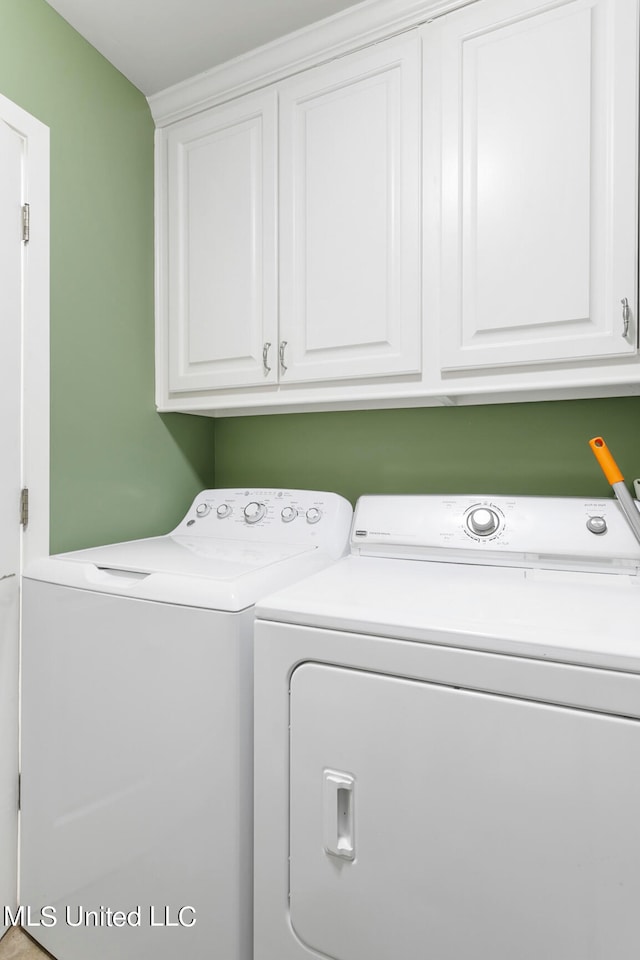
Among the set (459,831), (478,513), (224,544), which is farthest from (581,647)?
(224,544)

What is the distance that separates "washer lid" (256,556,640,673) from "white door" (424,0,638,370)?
20.6 inches

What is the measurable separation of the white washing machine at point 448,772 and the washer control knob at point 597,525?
0.19 meters

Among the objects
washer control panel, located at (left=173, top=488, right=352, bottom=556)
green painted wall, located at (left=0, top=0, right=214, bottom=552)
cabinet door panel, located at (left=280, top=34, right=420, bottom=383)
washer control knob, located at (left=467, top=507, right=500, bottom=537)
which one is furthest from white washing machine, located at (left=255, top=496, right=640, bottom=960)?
green painted wall, located at (left=0, top=0, right=214, bottom=552)

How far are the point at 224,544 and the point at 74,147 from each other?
1219mm

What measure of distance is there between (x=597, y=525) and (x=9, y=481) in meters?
1.47

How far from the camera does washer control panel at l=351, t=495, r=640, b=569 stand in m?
1.28

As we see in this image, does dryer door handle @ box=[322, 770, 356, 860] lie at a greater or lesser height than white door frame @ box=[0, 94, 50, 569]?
lesser

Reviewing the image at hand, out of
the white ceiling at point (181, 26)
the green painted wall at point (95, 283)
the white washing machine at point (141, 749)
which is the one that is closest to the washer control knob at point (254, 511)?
the white washing machine at point (141, 749)

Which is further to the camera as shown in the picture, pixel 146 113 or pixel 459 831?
pixel 146 113

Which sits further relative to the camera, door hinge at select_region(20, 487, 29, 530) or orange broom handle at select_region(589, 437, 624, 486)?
door hinge at select_region(20, 487, 29, 530)

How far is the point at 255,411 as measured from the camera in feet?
6.20

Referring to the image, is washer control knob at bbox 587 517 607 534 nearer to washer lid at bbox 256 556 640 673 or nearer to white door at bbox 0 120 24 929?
washer lid at bbox 256 556 640 673

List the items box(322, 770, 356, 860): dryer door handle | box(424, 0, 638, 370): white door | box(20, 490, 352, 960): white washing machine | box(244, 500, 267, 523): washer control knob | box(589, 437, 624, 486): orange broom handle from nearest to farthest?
1. box(322, 770, 356, 860): dryer door handle
2. box(20, 490, 352, 960): white washing machine
3. box(424, 0, 638, 370): white door
4. box(589, 437, 624, 486): orange broom handle
5. box(244, 500, 267, 523): washer control knob

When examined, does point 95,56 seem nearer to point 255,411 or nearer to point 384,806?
point 255,411
